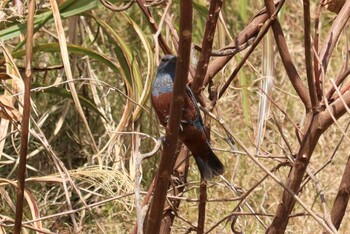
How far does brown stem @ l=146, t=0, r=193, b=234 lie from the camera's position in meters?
1.21

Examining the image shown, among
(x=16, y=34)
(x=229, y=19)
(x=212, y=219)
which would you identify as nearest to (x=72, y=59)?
(x=16, y=34)

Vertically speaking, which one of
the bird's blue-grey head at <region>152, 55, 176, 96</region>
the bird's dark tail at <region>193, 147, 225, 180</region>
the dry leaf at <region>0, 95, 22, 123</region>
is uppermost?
the bird's blue-grey head at <region>152, 55, 176, 96</region>

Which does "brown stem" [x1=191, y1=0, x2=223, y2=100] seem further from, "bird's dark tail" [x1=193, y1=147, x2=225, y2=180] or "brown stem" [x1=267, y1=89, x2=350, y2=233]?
"bird's dark tail" [x1=193, y1=147, x2=225, y2=180]

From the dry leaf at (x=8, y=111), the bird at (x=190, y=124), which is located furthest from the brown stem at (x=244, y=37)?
the dry leaf at (x=8, y=111)

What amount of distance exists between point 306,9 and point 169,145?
0.33 metres

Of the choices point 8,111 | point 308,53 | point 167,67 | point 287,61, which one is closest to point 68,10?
point 167,67

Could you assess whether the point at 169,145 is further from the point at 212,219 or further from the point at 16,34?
the point at 212,219

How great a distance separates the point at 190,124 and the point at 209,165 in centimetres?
11

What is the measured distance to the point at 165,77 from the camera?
6.93ft

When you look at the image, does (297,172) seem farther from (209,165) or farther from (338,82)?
(209,165)

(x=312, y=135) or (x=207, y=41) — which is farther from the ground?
(x=207, y=41)

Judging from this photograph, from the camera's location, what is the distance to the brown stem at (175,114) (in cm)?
121

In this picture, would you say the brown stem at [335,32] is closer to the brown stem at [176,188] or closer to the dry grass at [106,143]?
the brown stem at [176,188]

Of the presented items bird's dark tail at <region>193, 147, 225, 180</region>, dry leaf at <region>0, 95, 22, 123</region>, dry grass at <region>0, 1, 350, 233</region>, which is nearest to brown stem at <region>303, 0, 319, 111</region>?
bird's dark tail at <region>193, 147, 225, 180</region>
